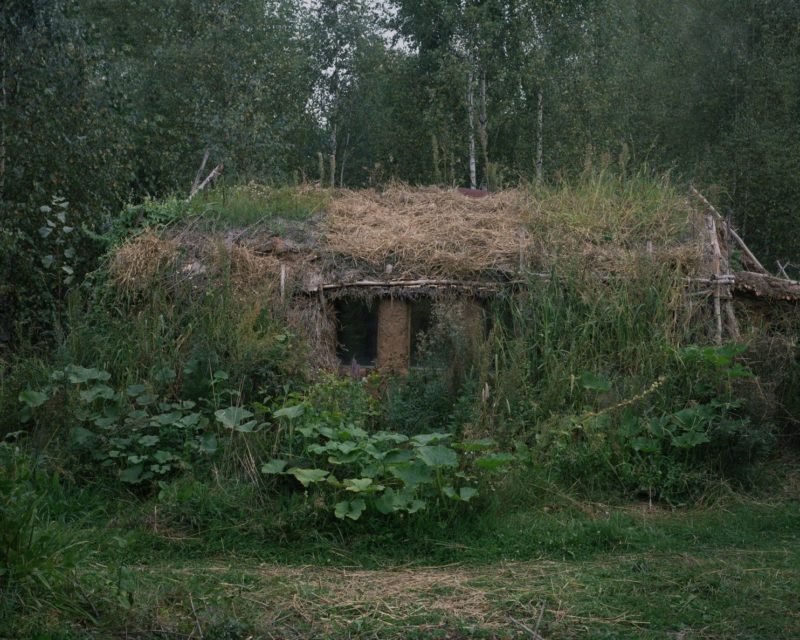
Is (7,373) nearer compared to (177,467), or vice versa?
(177,467)

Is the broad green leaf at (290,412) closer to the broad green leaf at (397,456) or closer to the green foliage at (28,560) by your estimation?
the broad green leaf at (397,456)

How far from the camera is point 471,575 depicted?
5.91 metres

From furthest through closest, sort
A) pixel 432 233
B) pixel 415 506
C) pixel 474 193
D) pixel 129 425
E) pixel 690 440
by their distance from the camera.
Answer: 1. pixel 474 193
2. pixel 432 233
3. pixel 690 440
4. pixel 129 425
5. pixel 415 506

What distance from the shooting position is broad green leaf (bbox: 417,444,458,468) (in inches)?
265

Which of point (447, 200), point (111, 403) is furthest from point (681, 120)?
point (111, 403)

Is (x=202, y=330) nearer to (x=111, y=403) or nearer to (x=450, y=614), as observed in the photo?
(x=111, y=403)

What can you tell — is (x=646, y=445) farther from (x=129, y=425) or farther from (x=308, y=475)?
(x=129, y=425)

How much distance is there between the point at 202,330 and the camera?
28.9 ft

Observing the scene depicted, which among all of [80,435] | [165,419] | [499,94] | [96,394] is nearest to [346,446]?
[165,419]

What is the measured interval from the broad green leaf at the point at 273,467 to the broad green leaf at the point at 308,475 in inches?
5.5

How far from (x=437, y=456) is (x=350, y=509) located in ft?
2.57

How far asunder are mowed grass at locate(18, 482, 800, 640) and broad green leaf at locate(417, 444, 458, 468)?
434 millimetres

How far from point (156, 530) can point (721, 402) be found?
5068mm

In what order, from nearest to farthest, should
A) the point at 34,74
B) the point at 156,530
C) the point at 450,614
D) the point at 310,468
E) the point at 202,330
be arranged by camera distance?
the point at 450,614, the point at 156,530, the point at 310,468, the point at 202,330, the point at 34,74
